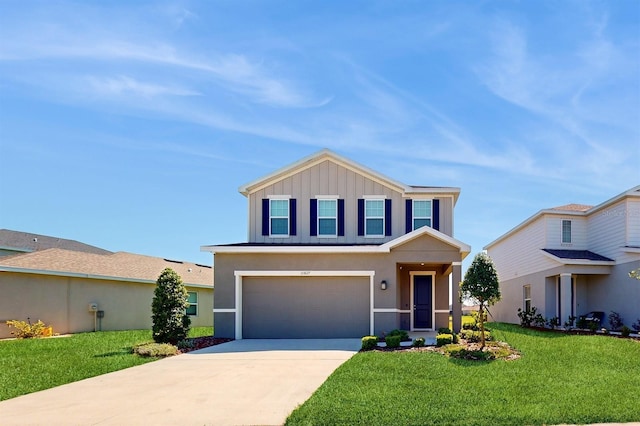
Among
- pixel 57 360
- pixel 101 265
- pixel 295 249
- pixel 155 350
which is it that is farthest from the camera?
pixel 101 265

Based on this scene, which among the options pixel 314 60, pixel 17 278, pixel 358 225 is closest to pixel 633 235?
pixel 358 225

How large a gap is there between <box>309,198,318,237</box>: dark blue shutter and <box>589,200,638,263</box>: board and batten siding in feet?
37.6

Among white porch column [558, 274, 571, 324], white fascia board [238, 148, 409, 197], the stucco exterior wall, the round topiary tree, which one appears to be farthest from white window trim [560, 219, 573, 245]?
the stucco exterior wall

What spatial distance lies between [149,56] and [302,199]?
26.8ft

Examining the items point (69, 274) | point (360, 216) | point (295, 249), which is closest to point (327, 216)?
point (360, 216)

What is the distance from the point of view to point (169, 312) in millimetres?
16812

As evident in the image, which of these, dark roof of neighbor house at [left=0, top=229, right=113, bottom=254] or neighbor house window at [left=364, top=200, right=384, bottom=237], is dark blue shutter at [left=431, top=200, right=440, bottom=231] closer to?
neighbor house window at [left=364, top=200, right=384, bottom=237]

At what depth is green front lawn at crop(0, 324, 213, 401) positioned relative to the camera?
11188 mm

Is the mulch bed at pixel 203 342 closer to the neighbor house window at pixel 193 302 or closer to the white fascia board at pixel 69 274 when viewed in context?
the white fascia board at pixel 69 274

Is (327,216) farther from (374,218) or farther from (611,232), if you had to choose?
(611,232)

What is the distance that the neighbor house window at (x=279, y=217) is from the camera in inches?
838

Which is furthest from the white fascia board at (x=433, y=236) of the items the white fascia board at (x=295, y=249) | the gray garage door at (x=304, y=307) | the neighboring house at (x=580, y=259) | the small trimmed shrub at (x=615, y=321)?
the small trimmed shrub at (x=615, y=321)

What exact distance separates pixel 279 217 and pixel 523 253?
12.4 meters

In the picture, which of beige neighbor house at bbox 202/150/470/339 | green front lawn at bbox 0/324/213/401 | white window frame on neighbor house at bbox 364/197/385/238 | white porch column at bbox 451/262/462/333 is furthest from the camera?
white window frame on neighbor house at bbox 364/197/385/238
